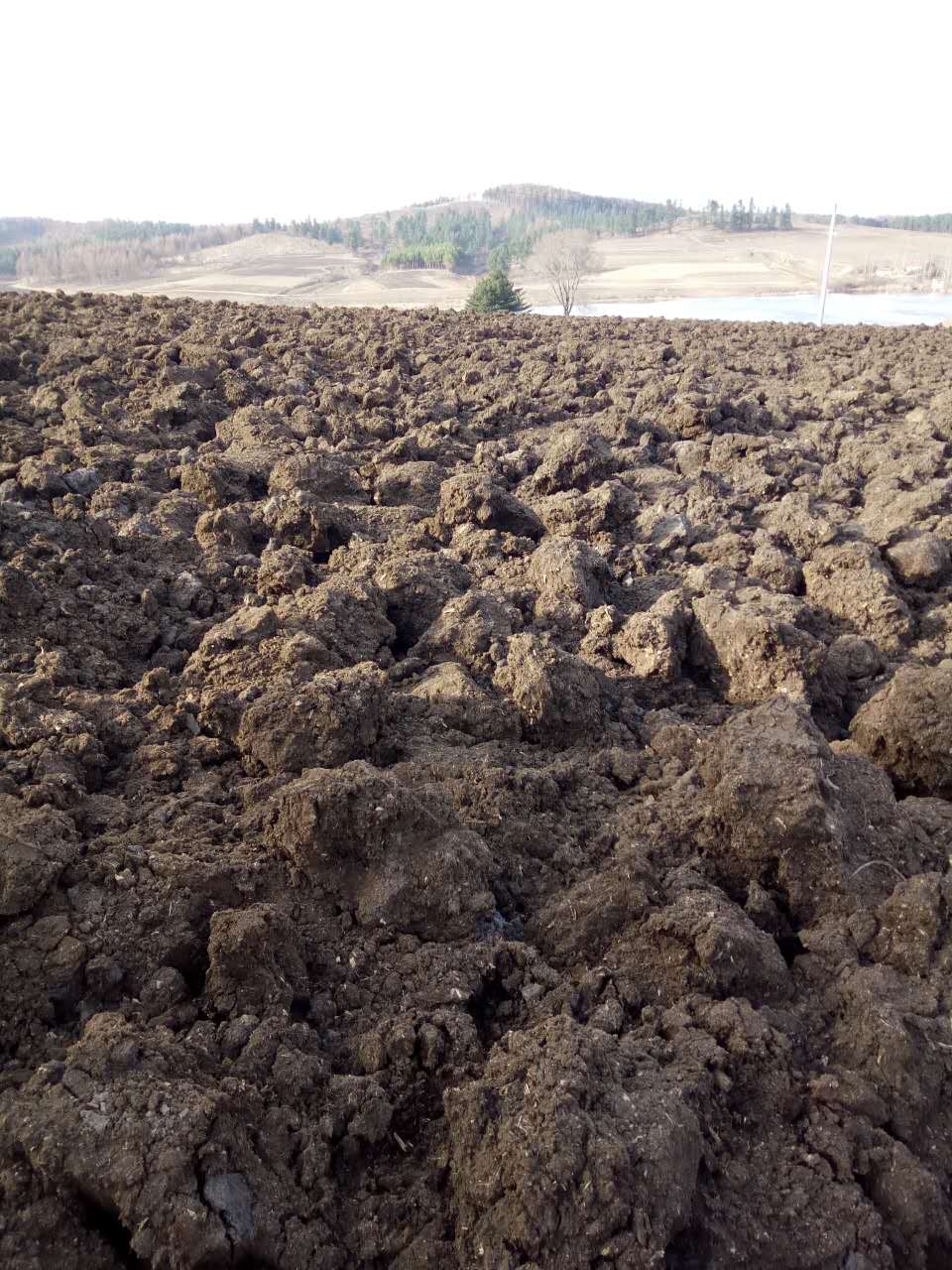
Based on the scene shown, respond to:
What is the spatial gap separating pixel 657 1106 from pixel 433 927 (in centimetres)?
85

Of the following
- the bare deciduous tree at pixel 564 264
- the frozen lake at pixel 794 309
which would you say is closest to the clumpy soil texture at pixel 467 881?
the frozen lake at pixel 794 309

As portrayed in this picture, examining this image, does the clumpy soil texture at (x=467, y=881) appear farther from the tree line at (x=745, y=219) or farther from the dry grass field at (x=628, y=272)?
the tree line at (x=745, y=219)

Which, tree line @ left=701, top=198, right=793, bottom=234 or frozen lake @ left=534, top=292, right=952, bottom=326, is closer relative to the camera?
frozen lake @ left=534, top=292, right=952, bottom=326

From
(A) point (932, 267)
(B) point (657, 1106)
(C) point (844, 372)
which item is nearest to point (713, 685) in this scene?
(B) point (657, 1106)

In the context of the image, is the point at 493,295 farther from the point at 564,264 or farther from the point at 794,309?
the point at 794,309

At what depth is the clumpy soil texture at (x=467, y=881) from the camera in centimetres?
173

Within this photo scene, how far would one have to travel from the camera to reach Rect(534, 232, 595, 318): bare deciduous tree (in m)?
34.3

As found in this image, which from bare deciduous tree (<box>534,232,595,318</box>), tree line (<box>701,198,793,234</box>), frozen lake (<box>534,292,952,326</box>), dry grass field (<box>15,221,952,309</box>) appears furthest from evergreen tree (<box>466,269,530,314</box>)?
tree line (<box>701,198,793,234</box>)

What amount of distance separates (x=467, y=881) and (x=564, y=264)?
121ft

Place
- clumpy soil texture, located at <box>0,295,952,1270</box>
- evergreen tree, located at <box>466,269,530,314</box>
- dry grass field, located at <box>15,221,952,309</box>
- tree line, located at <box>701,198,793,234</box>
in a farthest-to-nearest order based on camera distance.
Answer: tree line, located at <box>701,198,793,234</box> < dry grass field, located at <box>15,221,952,309</box> < evergreen tree, located at <box>466,269,530,314</box> < clumpy soil texture, located at <box>0,295,952,1270</box>

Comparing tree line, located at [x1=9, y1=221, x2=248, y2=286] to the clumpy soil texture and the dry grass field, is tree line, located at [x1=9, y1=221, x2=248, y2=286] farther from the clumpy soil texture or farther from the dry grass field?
the clumpy soil texture

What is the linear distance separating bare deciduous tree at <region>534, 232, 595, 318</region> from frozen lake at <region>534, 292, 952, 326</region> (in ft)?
4.18

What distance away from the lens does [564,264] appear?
35062mm

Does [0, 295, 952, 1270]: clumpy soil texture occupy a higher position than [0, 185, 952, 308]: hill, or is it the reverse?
[0, 185, 952, 308]: hill
